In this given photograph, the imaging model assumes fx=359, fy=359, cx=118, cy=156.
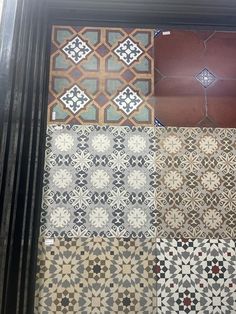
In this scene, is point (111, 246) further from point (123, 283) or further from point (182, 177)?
point (182, 177)

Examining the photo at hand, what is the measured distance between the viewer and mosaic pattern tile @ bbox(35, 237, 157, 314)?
177 centimetres

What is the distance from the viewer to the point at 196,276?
1818 millimetres

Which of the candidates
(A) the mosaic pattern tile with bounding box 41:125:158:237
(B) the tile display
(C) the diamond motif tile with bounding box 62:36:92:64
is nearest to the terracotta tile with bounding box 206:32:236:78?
(B) the tile display

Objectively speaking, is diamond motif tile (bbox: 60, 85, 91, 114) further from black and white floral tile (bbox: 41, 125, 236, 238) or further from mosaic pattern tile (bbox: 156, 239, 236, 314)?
mosaic pattern tile (bbox: 156, 239, 236, 314)

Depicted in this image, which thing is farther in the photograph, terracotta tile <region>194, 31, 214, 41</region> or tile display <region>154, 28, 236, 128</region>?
terracotta tile <region>194, 31, 214, 41</region>

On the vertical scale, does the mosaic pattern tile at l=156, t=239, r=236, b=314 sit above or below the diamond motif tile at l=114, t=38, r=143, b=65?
below

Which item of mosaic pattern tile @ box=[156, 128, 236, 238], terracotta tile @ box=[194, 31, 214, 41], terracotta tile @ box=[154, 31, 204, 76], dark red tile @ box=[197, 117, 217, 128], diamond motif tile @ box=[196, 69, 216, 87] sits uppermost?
terracotta tile @ box=[194, 31, 214, 41]

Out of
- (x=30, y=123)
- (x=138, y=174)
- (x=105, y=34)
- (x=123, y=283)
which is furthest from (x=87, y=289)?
(x=105, y=34)

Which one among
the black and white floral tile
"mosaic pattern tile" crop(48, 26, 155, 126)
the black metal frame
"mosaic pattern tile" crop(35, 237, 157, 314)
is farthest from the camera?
"mosaic pattern tile" crop(48, 26, 155, 126)

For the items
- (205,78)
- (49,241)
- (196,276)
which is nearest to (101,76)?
(205,78)

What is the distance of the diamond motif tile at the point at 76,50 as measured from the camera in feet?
6.82

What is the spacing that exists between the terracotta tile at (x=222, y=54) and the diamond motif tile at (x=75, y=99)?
75 centimetres

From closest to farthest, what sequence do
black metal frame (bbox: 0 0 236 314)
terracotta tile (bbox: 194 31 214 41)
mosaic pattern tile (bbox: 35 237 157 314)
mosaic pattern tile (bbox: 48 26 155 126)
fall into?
black metal frame (bbox: 0 0 236 314)
mosaic pattern tile (bbox: 35 237 157 314)
mosaic pattern tile (bbox: 48 26 155 126)
terracotta tile (bbox: 194 31 214 41)

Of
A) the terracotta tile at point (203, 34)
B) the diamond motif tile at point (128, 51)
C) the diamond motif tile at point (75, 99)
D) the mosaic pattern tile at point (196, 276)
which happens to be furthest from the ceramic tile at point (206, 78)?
the mosaic pattern tile at point (196, 276)
